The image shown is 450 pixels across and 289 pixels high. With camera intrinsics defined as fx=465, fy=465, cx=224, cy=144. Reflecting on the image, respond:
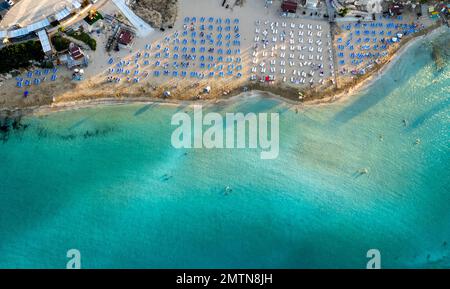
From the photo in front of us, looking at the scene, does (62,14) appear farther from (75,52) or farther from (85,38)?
(75,52)

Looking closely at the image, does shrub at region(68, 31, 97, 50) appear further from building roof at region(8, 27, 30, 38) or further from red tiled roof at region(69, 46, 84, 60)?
building roof at region(8, 27, 30, 38)

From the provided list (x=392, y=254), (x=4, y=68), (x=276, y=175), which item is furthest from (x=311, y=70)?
(x=4, y=68)

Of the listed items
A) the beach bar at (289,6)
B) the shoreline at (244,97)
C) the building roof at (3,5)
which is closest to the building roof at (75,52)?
the shoreline at (244,97)

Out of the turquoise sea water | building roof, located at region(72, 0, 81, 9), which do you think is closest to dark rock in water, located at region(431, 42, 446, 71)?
the turquoise sea water

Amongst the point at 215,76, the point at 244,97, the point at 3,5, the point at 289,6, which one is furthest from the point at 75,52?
the point at 289,6

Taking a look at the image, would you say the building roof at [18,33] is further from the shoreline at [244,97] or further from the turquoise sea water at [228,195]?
the turquoise sea water at [228,195]

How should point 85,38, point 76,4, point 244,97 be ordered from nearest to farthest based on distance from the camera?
point 85,38, point 76,4, point 244,97

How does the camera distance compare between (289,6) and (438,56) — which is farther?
(438,56)
